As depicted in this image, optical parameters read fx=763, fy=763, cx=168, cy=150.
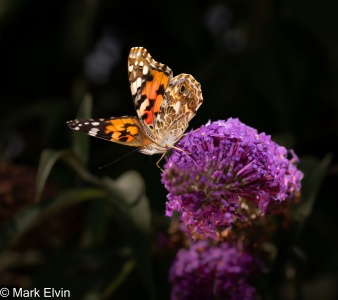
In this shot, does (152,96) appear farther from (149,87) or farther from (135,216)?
(135,216)

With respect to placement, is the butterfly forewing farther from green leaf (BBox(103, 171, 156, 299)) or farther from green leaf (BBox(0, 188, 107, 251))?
green leaf (BBox(0, 188, 107, 251))

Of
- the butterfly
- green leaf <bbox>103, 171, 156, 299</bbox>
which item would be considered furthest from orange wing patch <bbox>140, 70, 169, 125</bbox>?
green leaf <bbox>103, 171, 156, 299</bbox>

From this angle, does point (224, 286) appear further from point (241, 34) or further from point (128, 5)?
point (128, 5)

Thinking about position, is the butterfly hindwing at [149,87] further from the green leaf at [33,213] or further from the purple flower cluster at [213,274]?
the purple flower cluster at [213,274]

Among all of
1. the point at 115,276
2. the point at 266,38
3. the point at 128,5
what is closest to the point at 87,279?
the point at 115,276

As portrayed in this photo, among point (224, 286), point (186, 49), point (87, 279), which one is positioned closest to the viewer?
point (224, 286)

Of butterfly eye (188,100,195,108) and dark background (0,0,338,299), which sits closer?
butterfly eye (188,100,195,108)

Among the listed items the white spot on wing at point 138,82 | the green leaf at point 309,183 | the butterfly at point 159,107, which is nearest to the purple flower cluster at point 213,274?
the green leaf at point 309,183
